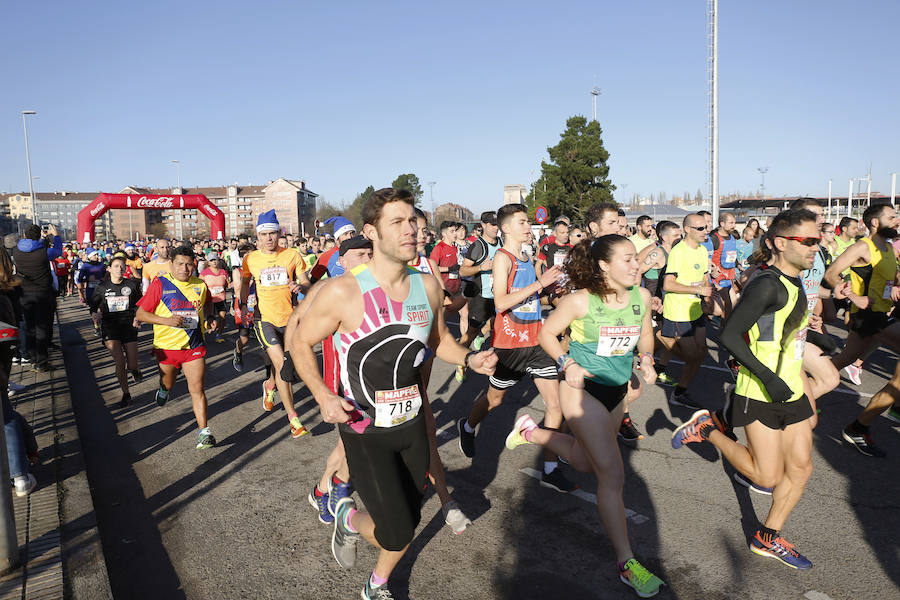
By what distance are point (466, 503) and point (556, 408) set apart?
1056 millimetres

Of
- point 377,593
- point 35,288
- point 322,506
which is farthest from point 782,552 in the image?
point 35,288

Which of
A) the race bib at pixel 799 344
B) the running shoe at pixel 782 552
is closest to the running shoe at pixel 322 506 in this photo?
the running shoe at pixel 782 552

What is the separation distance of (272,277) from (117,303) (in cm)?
248

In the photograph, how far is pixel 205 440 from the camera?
576 centimetres

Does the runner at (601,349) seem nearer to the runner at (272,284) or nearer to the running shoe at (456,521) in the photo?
the running shoe at (456,521)

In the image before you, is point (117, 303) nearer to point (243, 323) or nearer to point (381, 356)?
point (243, 323)

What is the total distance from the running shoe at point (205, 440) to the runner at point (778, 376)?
15.4ft

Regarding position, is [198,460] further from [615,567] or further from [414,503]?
[615,567]

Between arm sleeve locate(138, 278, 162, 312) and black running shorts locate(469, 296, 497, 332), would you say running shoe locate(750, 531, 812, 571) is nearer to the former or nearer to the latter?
black running shorts locate(469, 296, 497, 332)

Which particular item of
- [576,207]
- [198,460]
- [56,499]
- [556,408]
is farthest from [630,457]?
[576,207]

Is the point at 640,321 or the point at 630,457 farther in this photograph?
the point at 630,457

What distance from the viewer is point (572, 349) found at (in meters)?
3.95

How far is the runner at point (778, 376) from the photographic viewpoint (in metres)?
3.53

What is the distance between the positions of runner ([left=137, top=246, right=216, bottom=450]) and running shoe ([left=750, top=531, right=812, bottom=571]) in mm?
4780
